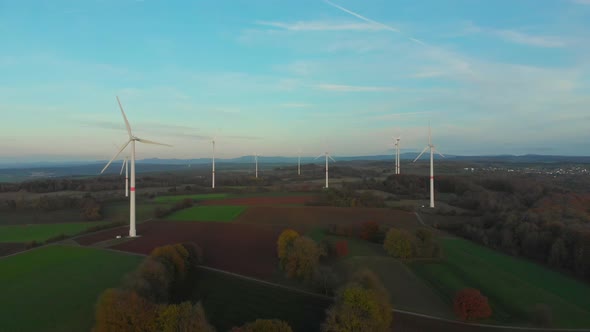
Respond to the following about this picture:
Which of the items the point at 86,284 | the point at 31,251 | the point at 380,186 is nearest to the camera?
the point at 86,284

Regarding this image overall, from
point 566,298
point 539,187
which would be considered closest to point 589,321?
point 566,298

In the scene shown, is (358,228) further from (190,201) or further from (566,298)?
(190,201)

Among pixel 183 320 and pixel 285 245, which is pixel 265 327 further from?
pixel 285 245

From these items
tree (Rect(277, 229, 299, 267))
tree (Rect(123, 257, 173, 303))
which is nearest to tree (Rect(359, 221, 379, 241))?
tree (Rect(277, 229, 299, 267))

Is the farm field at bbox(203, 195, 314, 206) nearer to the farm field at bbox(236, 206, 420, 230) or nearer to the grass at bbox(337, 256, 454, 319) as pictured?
the farm field at bbox(236, 206, 420, 230)

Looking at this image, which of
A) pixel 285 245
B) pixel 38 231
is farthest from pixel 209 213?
pixel 285 245

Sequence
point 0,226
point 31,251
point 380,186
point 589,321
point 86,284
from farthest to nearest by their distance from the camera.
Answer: point 380,186 → point 0,226 → point 31,251 → point 86,284 → point 589,321

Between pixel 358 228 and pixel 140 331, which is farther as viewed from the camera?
pixel 358 228

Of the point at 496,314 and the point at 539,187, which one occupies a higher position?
the point at 539,187
